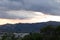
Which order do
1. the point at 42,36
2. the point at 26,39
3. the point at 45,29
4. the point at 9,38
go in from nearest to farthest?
the point at 9,38, the point at 26,39, the point at 42,36, the point at 45,29

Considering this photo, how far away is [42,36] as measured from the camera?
171 ft

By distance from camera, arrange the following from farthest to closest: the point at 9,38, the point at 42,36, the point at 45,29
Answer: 1. the point at 45,29
2. the point at 42,36
3. the point at 9,38

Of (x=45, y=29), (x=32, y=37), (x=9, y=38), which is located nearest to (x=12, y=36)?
(x=9, y=38)

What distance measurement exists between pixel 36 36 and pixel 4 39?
7537mm

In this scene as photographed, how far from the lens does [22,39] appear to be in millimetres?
49156

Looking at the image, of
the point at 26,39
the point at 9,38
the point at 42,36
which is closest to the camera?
the point at 9,38

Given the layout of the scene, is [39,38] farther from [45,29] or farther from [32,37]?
[45,29]

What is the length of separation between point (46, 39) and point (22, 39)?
13.7 feet

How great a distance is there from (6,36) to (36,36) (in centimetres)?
762

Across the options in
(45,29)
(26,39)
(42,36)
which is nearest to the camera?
(26,39)

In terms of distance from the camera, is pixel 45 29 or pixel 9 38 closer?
pixel 9 38

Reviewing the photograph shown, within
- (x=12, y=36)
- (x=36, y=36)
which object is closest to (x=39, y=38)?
(x=36, y=36)

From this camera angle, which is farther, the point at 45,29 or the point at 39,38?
the point at 45,29

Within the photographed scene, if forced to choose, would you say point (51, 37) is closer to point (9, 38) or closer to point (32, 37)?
point (32, 37)
